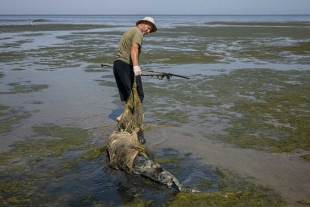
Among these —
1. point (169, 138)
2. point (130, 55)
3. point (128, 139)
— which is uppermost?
point (130, 55)

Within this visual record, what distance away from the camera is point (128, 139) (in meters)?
5.10

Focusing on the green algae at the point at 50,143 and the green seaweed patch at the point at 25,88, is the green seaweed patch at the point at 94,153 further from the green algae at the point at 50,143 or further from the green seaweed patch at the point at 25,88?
the green seaweed patch at the point at 25,88

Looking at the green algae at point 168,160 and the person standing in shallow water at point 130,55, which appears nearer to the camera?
the green algae at point 168,160

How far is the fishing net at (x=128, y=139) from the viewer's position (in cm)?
476

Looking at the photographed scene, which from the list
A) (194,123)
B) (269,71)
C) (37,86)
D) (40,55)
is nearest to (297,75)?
(269,71)

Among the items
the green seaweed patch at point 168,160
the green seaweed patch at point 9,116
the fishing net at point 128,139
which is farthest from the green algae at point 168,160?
the green seaweed patch at point 9,116

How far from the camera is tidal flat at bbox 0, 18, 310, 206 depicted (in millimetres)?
4184

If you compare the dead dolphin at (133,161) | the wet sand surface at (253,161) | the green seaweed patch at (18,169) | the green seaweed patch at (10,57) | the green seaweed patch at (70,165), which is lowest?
the green seaweed patch at (10,57)

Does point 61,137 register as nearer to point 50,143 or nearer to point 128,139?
point 50,143

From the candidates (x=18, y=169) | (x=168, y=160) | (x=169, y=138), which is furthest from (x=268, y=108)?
(x=18, y=169)

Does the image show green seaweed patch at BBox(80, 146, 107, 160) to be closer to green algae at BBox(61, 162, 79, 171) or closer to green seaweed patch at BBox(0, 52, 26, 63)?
green algae at BBox(61, 162, 79, 171)

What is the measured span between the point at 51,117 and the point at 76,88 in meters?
2.94

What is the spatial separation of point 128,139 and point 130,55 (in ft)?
5.89

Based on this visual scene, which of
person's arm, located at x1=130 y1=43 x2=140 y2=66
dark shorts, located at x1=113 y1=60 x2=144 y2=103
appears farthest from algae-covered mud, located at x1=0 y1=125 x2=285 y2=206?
person's arm, located at x1=130 y1=43 x2=140 y2=66
